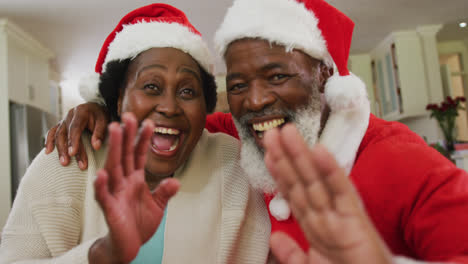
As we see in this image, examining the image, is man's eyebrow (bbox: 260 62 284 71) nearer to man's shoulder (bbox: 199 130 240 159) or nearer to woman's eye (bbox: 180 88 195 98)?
woman's eye (bbox: 180 88 195 98)

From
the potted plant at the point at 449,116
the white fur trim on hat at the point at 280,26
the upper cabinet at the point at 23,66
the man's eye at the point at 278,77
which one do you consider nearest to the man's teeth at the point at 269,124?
the man's eye at the point at 278,77

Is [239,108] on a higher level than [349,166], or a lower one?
higher

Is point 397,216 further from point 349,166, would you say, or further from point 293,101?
point 293,101

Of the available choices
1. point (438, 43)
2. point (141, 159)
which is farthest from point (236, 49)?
point (438, 43)

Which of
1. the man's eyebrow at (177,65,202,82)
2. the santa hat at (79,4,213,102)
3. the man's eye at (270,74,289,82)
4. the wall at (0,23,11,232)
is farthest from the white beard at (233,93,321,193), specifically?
the wall at (0,23,11,232)

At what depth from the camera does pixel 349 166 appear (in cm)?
96

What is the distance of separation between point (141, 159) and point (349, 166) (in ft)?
1.92

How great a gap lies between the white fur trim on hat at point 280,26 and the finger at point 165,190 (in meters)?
0.60

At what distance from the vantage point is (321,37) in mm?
1146

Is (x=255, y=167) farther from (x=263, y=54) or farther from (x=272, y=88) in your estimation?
(x=263, y=54)

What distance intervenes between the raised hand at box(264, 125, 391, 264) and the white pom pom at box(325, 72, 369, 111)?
554 mm

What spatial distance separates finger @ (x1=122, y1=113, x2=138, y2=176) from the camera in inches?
23.2

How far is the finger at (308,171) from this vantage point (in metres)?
0.49

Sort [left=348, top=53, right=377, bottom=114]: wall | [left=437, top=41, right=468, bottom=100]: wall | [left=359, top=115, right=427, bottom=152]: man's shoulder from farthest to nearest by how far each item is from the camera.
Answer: [left=348, top=53, right=377, bottom=114]: wall, [left=437, top=41, right=468, bottom=100]: wall, [left=359, top=115, right=427, bottom=152]: man's shoulder
